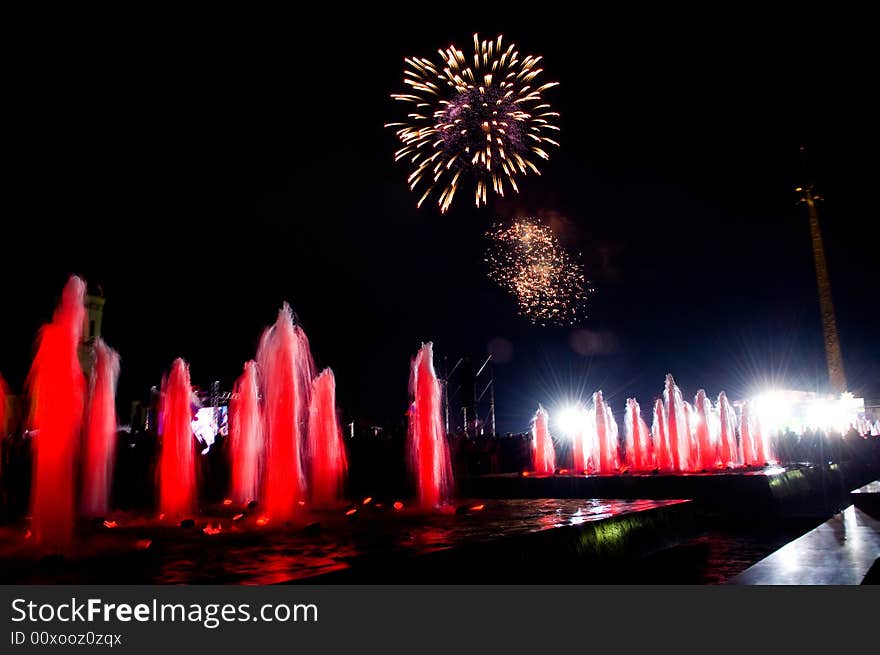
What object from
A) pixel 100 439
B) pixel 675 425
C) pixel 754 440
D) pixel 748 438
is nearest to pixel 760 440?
pixel 754 440

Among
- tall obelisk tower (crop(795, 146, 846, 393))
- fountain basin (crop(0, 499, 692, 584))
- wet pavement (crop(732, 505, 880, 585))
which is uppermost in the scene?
tall obelisk tower (crop(795, 146, 846, 393))

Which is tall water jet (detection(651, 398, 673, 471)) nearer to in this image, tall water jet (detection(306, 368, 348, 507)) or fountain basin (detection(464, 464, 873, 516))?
fountain basin (detection(464, 464, 873, 516))

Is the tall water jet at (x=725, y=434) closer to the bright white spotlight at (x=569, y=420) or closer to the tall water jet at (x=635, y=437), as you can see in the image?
the tall water jet at (x=635, y=437)

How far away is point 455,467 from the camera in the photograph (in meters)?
19.4

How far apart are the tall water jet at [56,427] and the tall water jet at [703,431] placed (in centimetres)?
2490

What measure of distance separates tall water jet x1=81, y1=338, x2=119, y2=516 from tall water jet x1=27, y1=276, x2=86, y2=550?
492 cm

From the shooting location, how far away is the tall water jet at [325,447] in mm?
17078

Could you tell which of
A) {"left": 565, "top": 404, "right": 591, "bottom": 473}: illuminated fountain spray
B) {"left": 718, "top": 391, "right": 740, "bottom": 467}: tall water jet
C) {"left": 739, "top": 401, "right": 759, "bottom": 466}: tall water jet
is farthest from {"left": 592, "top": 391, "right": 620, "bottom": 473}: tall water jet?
{"left": 739, "top": 401, "right": 759, "bottom": 466}: tall water jet

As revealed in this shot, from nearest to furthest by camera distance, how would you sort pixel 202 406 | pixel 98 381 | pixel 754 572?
pixel 754 572 < pixel 98 381 < pixel 202 406

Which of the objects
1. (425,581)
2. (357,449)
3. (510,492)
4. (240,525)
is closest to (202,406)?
(357,449)

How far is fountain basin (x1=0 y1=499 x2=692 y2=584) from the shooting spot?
562 centimetres
